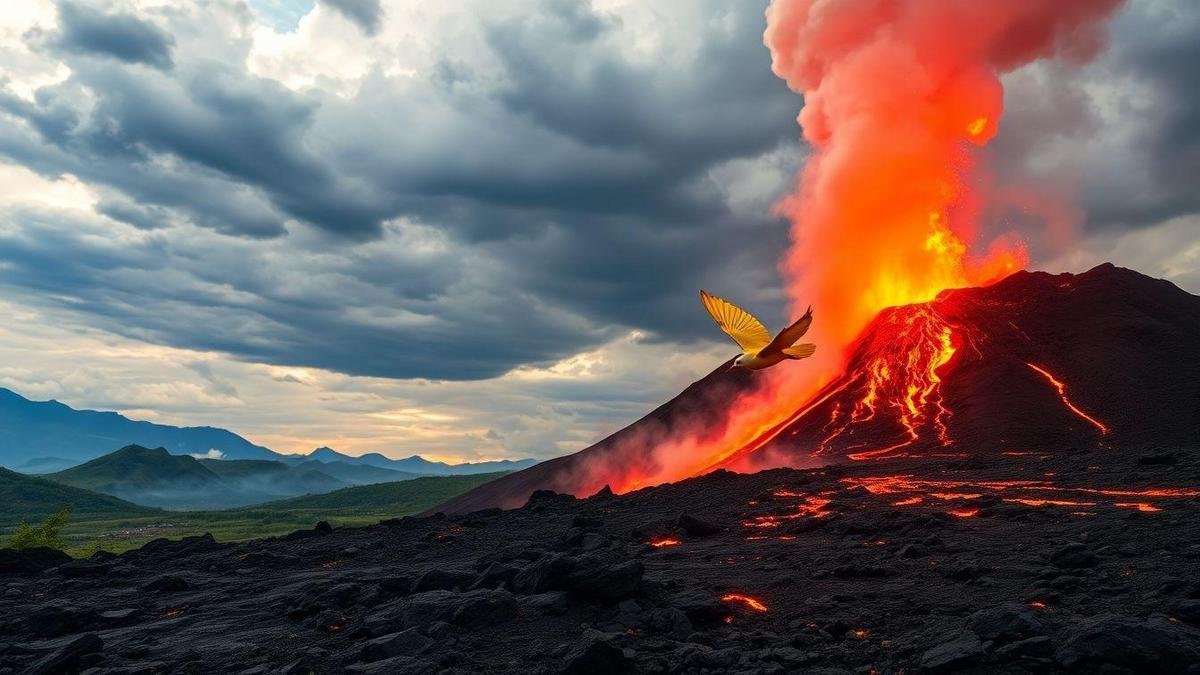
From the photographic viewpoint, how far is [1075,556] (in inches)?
653

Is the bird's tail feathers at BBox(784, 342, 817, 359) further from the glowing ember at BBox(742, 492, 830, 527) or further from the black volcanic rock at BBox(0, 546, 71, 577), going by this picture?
the black volcanic rock at BBox(0, 546, 71, 577)

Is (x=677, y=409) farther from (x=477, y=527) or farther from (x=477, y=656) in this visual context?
(x=477, y=656)

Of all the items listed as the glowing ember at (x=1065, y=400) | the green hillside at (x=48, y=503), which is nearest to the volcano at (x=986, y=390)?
the glowing ember at (x=1065, y=400)

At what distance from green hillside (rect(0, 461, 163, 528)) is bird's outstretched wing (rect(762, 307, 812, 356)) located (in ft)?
610

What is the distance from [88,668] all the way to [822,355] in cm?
7609

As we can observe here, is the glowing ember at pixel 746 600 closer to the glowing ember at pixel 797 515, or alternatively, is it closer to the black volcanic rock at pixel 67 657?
the glowing ember at pixel 797 515

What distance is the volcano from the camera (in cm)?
5003

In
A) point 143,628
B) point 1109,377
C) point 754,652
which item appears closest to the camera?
point 754,652

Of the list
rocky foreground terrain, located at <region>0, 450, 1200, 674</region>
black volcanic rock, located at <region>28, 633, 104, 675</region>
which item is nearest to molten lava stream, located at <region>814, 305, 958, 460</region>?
rocky foreground terrain, located at <region>0, 450, 1200, 674</region>

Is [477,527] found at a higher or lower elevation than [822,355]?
lower

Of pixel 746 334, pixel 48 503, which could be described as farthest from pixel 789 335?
pixel 48 503

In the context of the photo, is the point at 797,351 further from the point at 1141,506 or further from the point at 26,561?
the point at 26,561

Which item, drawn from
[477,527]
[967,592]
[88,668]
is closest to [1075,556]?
[967,592]

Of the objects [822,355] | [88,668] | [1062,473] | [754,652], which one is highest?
[822,355]
